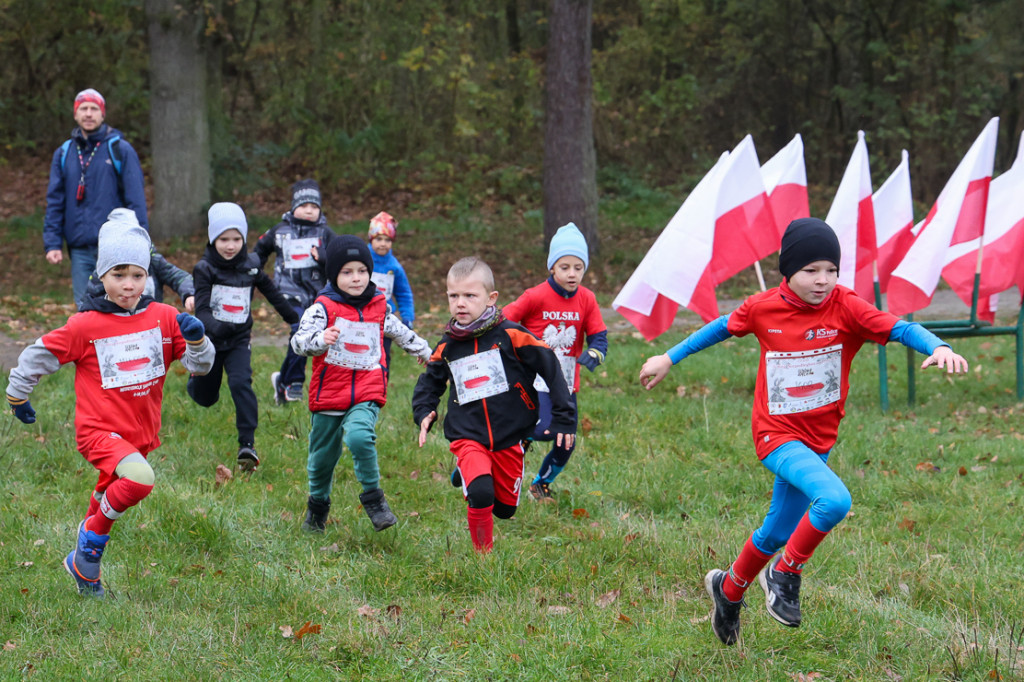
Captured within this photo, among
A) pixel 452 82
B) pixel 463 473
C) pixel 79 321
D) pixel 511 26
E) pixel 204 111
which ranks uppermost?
pixel 511 26

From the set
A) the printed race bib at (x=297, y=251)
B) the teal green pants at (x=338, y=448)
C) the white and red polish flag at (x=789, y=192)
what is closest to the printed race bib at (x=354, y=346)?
the teal green pants at (x=338, y=448)

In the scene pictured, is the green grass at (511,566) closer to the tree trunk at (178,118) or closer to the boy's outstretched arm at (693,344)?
the boy's outstretched arm at (693,344)

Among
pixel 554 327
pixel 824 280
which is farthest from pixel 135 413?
pixel 824 280

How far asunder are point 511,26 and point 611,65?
9.01 ft

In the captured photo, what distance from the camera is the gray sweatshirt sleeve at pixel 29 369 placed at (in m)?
4.75

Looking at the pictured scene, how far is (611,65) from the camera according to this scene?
2517 centimetres

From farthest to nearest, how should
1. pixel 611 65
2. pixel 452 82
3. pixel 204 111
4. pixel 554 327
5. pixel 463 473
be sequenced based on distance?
pixel 611 65 → pixel 452 82 → pixel 204 111 → pixel 554 327 → pixel 463 473

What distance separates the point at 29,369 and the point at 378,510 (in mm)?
2012

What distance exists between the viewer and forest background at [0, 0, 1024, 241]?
22219 millimetres

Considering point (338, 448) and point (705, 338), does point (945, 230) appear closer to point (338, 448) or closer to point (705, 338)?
point (705, 338)

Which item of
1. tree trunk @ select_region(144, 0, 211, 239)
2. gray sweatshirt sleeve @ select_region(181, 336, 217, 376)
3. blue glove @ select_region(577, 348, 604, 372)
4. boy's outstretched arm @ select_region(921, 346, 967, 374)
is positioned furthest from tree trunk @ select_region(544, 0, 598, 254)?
boy's outstretched arm @ select_region(921, 346, 967, 374)

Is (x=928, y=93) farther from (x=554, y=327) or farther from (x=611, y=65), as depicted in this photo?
(x=554, y=327)

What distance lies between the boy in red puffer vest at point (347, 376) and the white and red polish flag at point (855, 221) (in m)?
4.64

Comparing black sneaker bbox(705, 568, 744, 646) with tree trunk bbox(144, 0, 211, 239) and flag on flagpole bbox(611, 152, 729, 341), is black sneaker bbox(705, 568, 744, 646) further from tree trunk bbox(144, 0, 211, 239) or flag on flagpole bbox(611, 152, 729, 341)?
tree trunk bbox(144, 0, 211, 239)
